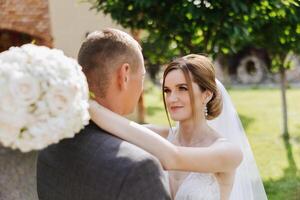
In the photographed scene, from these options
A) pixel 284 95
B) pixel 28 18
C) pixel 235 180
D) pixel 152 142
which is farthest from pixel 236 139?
pixel 284 95

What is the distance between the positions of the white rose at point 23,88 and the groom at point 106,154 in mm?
363

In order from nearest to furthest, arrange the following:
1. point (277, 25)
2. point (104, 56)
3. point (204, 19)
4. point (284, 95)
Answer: point (104, 56), point (204, 19), point (277, 25), point (284, 95)

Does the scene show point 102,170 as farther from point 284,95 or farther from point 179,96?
point 284,95

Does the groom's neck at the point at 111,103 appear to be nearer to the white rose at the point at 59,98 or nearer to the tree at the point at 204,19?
the white rose at the point at 59,98

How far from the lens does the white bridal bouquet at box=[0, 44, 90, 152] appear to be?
1531 mm

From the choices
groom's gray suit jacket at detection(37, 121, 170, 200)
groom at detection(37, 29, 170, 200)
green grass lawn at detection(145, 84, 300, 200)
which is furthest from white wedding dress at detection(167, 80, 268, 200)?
green grass lawn at detection(145, 84, 300, 200)

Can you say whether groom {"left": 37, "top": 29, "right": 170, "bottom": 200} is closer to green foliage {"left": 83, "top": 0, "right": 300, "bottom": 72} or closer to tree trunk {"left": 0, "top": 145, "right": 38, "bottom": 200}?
tree trunk {"left": 0, "top": 145, "right": 38, "bottom": 200}

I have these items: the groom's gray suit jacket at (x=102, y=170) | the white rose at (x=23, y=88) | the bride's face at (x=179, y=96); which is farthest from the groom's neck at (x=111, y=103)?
the bride's face at (x=179, y=96)

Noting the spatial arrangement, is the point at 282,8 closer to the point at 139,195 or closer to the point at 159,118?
the point at 139,195

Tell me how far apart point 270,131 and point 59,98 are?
1156 cm

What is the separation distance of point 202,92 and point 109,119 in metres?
1.02

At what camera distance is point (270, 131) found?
12703 mm

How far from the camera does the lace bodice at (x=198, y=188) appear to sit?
9.14 feet

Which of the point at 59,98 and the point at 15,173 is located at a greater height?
the point at 59,98
